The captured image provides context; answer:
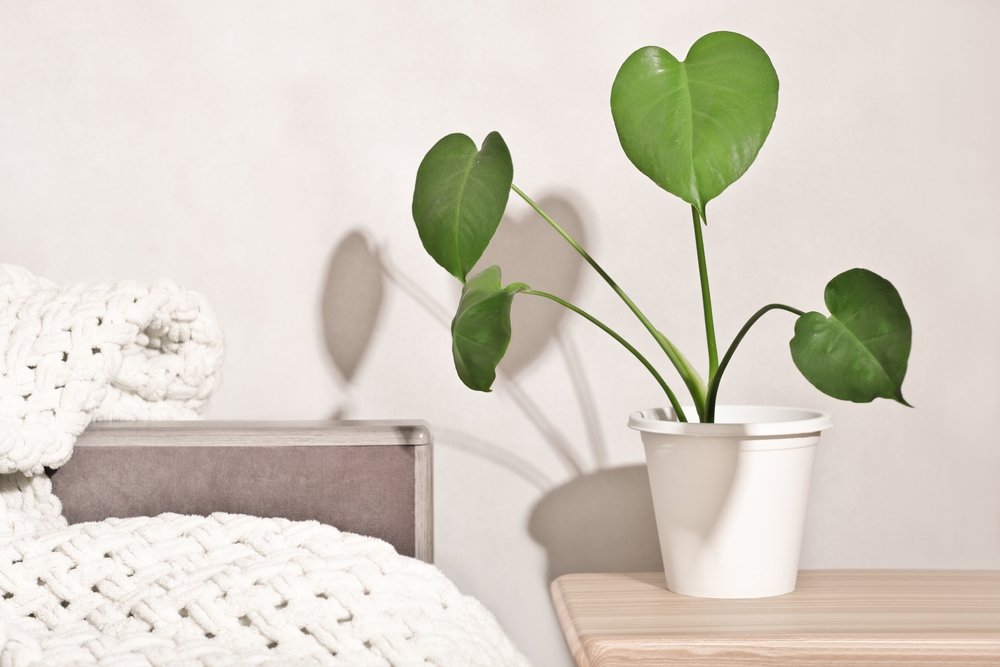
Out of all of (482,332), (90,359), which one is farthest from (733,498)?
(90,359)

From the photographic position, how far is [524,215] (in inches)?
46.9

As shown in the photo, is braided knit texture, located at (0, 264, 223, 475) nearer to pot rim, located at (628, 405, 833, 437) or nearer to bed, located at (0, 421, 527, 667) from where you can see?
bed, located at (0, 421, 527, 667)

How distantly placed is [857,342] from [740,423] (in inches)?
7.9

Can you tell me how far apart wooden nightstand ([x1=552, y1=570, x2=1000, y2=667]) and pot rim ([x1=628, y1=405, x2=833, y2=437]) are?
7.8 inches

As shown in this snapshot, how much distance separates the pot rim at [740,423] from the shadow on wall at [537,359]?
0.24 m

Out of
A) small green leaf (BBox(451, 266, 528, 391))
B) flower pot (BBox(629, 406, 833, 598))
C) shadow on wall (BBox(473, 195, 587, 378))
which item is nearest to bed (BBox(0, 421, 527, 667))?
small green leaf (BBox(451, 266, 528, 391))


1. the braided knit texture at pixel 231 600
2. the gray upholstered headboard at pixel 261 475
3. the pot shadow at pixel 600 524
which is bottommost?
the pot shadow at pixel 600 524

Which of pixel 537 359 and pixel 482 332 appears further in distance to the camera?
pixel 537 359

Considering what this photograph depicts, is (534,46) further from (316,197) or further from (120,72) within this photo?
(120,72)

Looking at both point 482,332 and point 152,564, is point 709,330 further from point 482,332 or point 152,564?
point 152,564

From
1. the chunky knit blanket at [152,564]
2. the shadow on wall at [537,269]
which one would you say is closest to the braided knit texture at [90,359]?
the chunky knit blanket at [152,564]

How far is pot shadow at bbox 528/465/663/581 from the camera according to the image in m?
1.18

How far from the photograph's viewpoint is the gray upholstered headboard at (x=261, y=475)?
845mm

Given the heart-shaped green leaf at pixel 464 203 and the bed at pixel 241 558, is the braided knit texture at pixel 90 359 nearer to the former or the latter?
the bed at pixel 241 558
